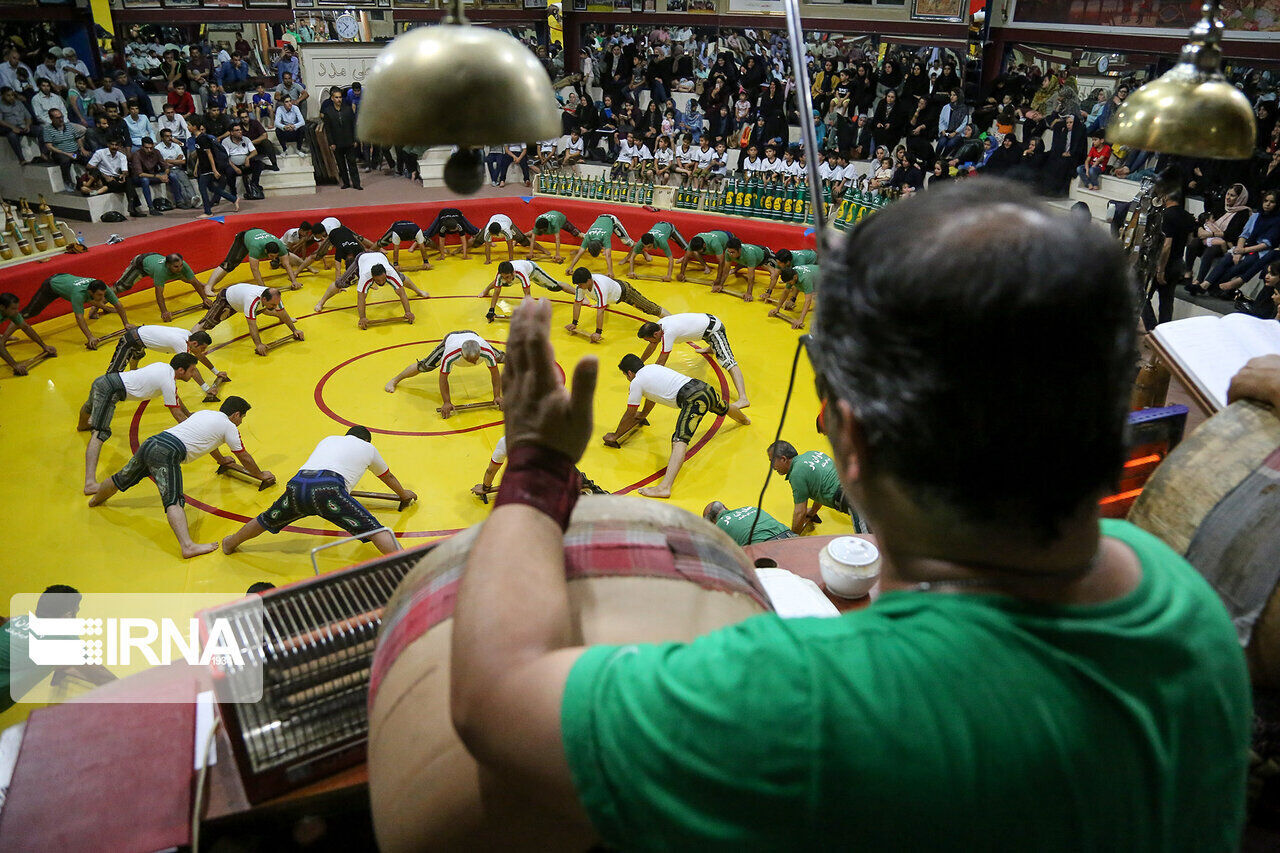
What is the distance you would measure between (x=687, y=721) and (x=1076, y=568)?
459mm

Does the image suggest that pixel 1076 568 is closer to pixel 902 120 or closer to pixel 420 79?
pixel 420 79

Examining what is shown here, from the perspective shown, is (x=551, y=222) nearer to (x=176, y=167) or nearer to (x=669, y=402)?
(x=669, y=402)

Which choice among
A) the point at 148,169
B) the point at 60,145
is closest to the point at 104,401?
the point at 148,169

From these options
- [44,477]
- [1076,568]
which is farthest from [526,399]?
[44,477]

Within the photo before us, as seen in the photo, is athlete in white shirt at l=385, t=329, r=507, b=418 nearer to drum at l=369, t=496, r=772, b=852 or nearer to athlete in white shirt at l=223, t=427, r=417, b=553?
athlete in white shirt at l=223, t=427, r=417, b=553

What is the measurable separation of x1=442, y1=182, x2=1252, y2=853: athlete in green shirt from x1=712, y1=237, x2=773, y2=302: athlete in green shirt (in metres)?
10.6

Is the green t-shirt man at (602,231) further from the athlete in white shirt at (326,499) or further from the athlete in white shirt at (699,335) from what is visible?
the athlete in white shirt at (326,499)

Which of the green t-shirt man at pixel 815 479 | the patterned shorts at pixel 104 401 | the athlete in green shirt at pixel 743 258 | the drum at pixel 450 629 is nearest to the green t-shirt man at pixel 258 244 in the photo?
the patterned shorts at pixel 104 401

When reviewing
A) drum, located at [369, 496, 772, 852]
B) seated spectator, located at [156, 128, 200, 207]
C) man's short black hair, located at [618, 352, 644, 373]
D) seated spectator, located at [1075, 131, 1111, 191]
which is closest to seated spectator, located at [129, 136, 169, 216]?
seated spectator, located at [156, 128, 200, 207]

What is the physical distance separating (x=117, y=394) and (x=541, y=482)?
23.6 feet

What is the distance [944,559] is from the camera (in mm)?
927

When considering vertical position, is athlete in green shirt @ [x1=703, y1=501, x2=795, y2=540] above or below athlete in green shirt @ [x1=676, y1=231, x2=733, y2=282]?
below

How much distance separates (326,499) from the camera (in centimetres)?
553

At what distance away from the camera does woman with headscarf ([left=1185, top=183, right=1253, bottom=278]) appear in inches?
386
